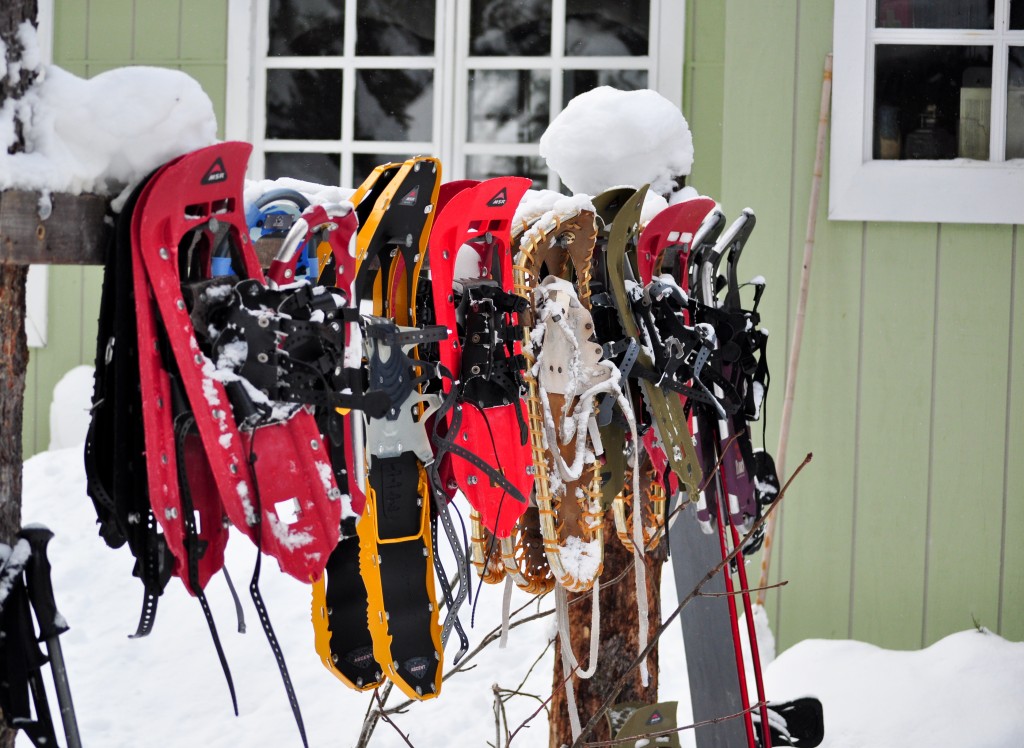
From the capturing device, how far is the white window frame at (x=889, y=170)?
11.6ft

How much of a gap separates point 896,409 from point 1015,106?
1.03 meters

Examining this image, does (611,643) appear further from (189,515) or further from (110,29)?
(110,29)

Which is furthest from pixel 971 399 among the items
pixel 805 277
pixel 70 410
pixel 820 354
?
pixel 70 410

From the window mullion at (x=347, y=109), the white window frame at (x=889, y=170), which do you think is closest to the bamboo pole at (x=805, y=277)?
the white window frame at (x=889, y=170)

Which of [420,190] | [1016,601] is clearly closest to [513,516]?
[420,190]

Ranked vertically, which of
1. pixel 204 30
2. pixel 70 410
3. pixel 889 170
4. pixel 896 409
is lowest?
pixel 70 410

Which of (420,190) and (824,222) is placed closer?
(420,190)

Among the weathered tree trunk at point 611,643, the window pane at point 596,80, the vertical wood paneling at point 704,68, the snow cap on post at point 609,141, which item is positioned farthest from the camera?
the window pane at point 596,80

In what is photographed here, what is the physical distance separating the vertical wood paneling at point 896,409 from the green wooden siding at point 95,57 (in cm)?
271

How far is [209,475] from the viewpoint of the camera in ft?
3.67

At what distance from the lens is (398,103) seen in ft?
15.3

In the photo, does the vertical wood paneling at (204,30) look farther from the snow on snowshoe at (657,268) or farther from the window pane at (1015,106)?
the snow on snowshoe at (657,268)

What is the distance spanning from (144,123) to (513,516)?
0.67 metres

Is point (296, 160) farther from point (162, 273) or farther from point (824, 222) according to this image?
point (162, 273)
